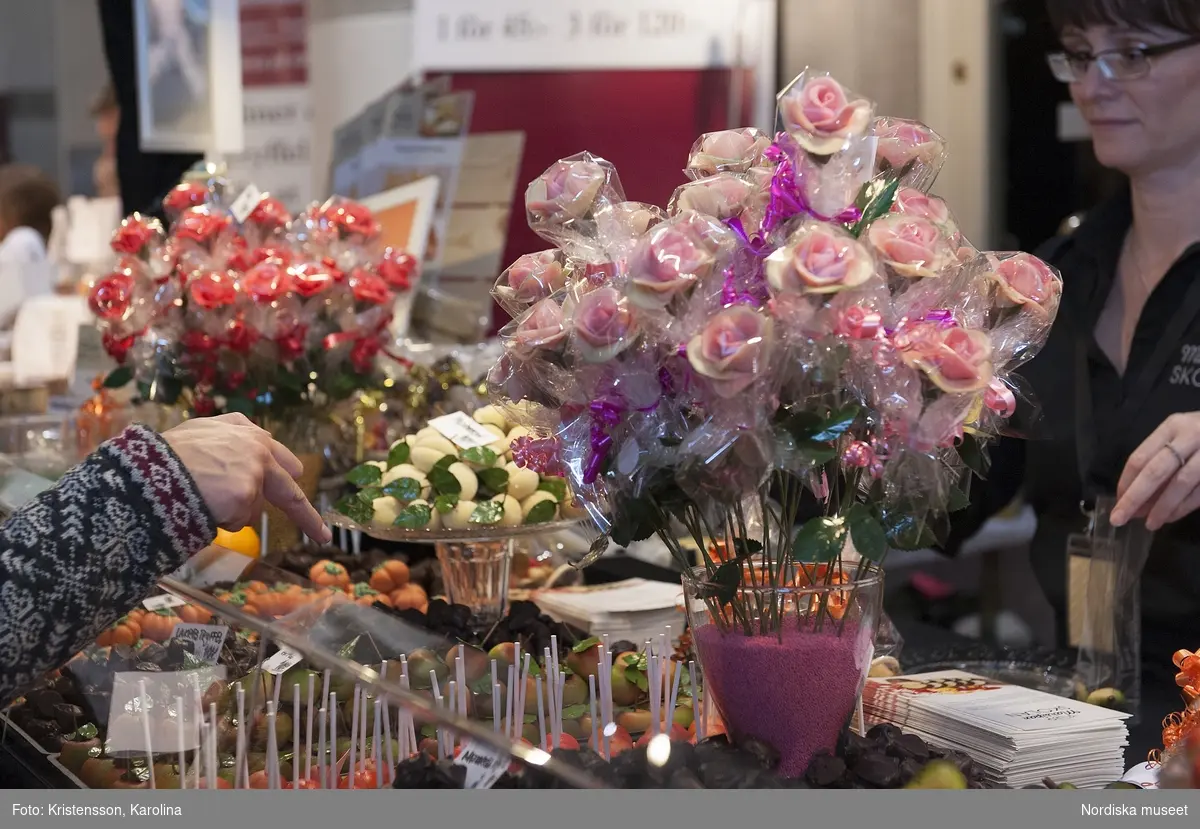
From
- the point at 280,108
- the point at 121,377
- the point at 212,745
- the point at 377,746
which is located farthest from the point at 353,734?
the point at 280,108

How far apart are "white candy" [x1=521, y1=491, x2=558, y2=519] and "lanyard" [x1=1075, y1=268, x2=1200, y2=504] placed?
962 mm

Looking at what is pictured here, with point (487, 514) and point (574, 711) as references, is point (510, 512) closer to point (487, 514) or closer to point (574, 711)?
point (487, 514)

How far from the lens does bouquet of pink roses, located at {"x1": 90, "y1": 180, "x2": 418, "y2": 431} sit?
2438 millimetres

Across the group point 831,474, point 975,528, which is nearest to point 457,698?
point 831,474

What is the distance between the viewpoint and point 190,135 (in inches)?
158

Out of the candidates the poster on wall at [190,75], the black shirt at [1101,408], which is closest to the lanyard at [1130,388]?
the black shirt at [1101,408]

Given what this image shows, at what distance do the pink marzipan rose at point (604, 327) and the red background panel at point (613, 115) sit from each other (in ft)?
11.1

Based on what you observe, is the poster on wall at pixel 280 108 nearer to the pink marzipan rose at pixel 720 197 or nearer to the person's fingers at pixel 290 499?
the person's fingers at pixel 290 499

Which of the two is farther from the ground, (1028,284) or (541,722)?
(1028,284)

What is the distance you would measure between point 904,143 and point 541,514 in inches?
36.1

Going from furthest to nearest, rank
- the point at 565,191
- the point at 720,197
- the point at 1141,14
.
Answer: the point at 1141,14, the point at 565,191, the point at 720,197

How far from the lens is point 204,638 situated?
1.45m
